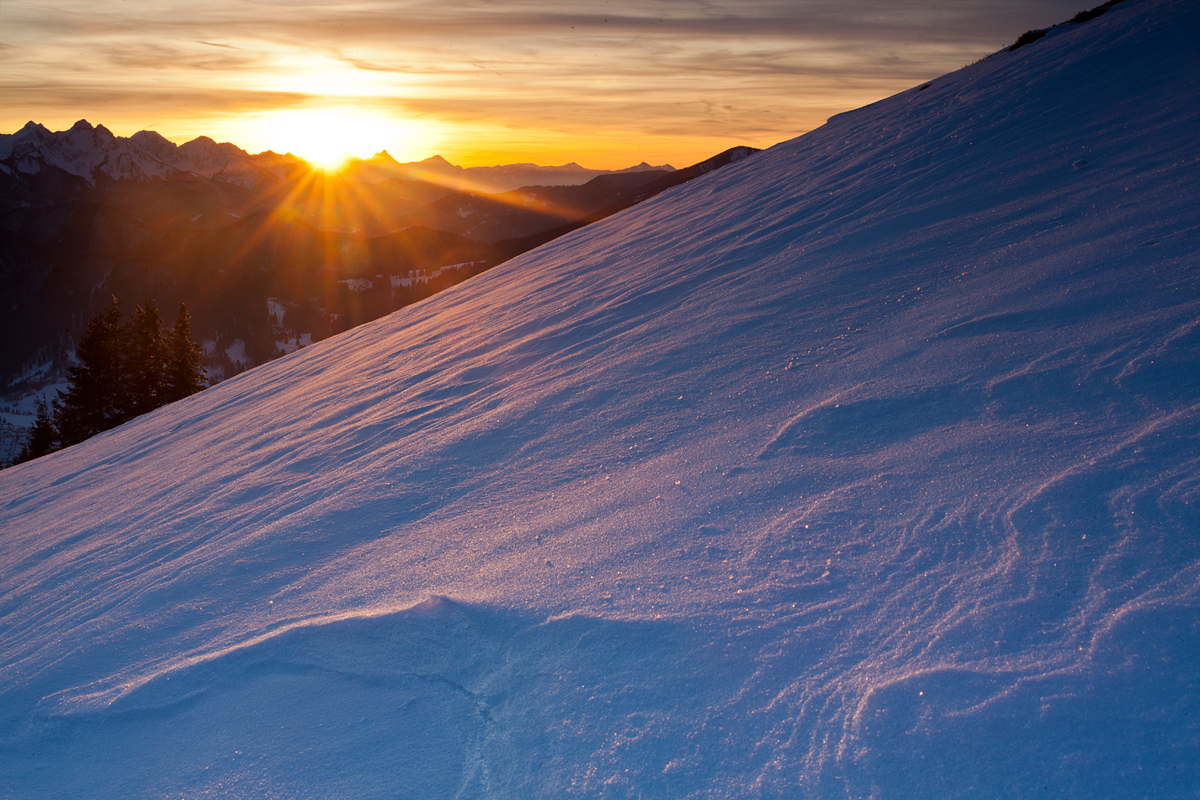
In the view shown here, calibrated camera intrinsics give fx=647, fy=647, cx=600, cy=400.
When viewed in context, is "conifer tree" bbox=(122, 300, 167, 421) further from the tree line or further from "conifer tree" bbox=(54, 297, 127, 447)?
"conifer tree" bbox=(54, 297, 127, 447)

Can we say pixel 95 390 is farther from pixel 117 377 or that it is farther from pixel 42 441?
pixel 42 441

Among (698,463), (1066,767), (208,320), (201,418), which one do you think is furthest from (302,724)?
(208,320)

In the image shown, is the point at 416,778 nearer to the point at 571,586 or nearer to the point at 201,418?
the point at 571,586

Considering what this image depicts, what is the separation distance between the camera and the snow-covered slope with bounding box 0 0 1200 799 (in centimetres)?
182

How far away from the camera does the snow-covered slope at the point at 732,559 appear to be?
1817mm

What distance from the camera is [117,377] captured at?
94.6 feet

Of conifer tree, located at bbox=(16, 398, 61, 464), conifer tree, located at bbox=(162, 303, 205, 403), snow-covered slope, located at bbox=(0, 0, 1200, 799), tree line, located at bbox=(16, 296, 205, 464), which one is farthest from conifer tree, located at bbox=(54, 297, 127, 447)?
snow-covered slope, located at bbox=(0, 0, 1200, 799)

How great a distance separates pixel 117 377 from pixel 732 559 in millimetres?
34344

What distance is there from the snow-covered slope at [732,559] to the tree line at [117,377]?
2833 cm

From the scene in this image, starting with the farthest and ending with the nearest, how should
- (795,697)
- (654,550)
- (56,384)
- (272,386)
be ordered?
(56,384)
(272,386)
(654,550)
(795,697)

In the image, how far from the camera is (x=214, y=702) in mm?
2408

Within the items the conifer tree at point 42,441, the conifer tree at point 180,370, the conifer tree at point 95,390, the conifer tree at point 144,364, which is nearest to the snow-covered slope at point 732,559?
the conifer tree at point 180,370

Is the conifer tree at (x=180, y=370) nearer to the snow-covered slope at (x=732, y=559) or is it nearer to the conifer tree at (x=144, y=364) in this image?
the conifer tree at (x=144, y=364)

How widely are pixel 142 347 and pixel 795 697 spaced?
1408 inches
